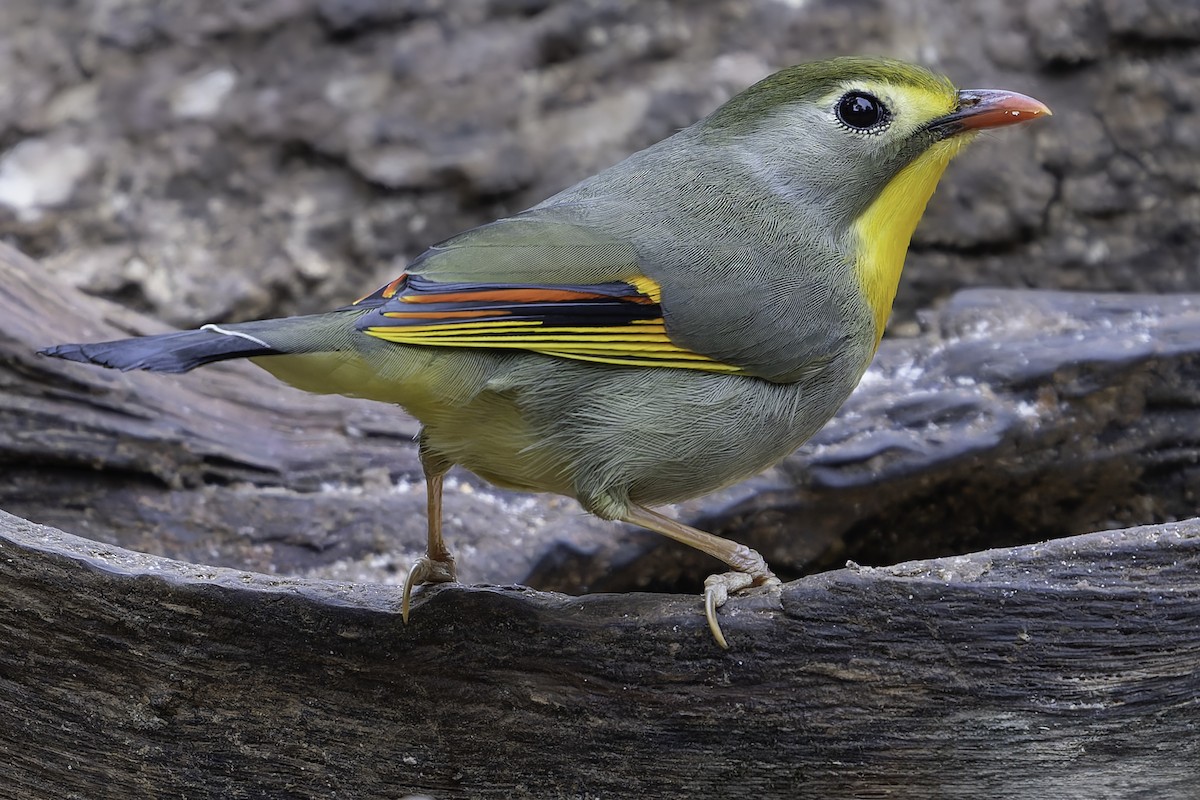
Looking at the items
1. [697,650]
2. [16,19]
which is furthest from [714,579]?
[16,19]

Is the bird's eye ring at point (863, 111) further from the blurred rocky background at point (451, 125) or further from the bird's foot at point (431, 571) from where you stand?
the blurred rocky background at point (451, 125)

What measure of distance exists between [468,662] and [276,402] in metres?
2.12

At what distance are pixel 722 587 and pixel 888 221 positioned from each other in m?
1.30

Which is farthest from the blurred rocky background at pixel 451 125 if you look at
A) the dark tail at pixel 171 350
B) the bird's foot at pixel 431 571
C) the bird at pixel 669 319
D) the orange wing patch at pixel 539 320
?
the dark tail at pixel 171 350

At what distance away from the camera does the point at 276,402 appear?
5.04m

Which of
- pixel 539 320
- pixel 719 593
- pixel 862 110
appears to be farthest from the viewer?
pixel 862 110

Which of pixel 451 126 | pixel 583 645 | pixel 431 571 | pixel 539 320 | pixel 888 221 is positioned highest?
pixel 888 221

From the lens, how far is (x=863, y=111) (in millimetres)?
3643

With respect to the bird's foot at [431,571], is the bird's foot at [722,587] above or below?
above

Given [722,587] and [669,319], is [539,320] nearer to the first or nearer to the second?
[669,319]

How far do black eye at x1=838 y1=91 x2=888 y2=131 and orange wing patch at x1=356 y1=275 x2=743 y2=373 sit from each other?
32.0 inches

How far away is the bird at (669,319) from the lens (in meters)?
3.26

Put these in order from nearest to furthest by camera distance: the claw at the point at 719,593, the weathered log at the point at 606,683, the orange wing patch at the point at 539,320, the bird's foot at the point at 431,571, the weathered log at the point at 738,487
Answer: the weathered log at the point at 606,683 → the claw at the point at 719,593 → the orange wing patch at the point at 539,320 → the bird's foot at the point at 431,571 → the weathered log at the point at 738,487

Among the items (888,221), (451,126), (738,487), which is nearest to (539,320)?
(888,221)
